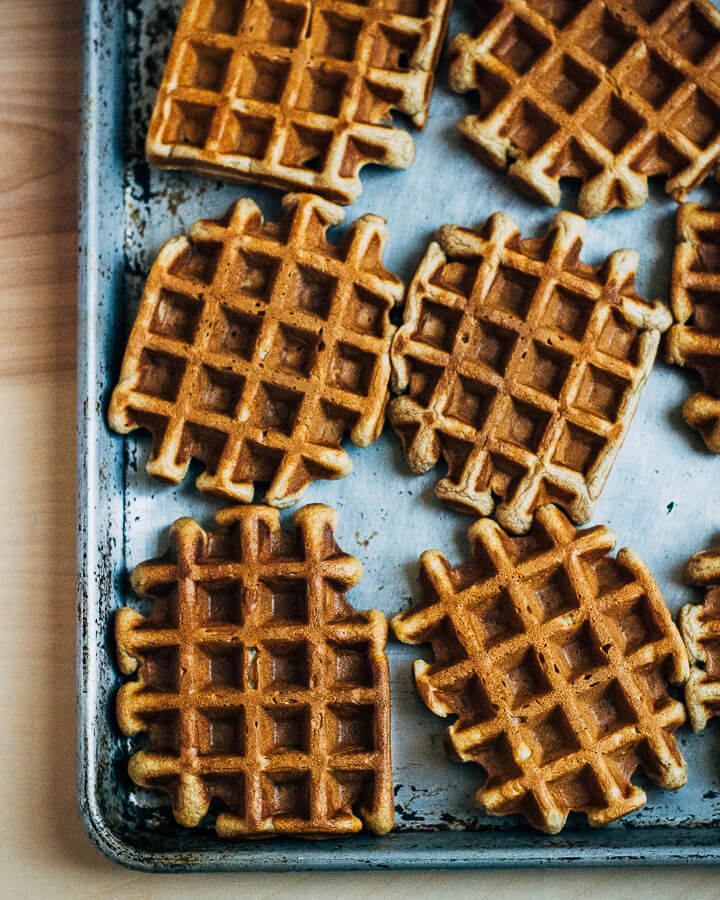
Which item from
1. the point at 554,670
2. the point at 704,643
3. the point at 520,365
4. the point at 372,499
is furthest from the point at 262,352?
the point at 704,643

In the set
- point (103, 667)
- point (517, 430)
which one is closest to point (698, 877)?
point (517, 430)

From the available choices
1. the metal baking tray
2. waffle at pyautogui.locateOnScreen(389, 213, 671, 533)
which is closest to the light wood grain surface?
the metal baking tray

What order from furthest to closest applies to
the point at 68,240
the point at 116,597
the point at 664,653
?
the point at 68,240 < the point at 116,597 < the point at 664,653

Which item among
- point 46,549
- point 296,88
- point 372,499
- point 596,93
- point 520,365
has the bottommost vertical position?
point 46,549

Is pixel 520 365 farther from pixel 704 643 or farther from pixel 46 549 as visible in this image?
pixel 46 549

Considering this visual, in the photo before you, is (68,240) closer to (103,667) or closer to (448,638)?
(103,667)

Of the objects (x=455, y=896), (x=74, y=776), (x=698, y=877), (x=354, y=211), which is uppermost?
(x=354, y=211)
